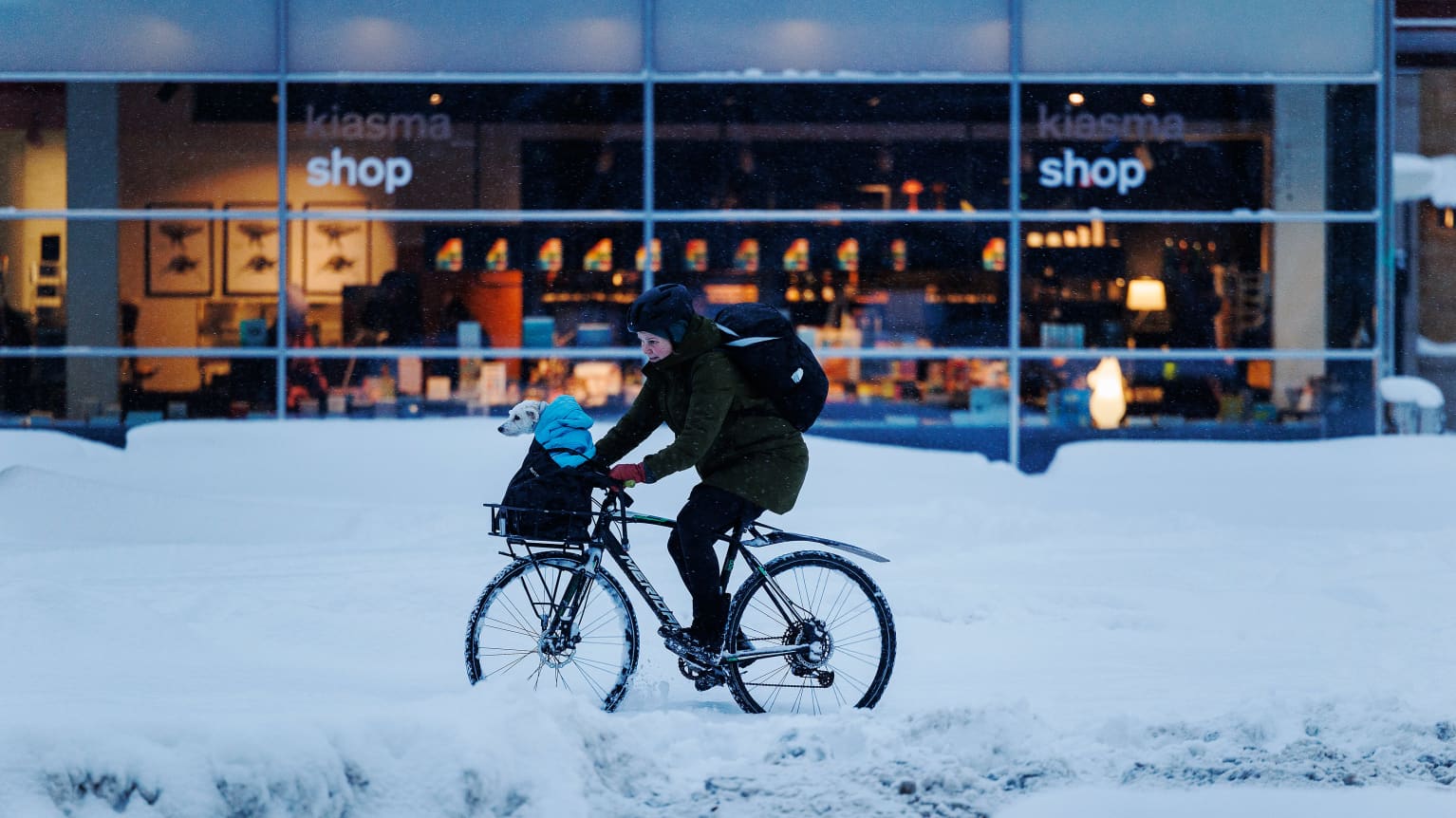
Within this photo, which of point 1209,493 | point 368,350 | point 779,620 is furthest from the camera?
point 368,350

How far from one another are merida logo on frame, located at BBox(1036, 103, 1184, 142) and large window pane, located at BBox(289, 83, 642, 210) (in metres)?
3.57

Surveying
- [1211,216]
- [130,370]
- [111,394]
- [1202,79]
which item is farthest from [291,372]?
[1202,79]

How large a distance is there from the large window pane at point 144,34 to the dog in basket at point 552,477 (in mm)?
9892

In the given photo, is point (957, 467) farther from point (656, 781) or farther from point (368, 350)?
point (656, 781)

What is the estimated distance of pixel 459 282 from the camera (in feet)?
50.5

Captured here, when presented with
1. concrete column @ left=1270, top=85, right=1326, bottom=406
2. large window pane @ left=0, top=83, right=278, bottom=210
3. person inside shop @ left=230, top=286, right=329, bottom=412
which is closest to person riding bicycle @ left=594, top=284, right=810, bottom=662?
person inside shop @ left=230, top=286, right=329, bottom=412

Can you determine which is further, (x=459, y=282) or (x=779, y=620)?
(x=459, y=282)

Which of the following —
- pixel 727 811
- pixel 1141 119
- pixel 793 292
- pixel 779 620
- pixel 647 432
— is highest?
pixel 1141 119

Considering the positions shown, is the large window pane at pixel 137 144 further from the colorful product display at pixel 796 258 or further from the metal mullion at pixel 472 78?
the colorful product display at pixel 796 258

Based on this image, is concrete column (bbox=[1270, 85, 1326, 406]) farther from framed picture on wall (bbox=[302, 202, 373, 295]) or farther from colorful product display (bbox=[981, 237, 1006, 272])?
framed picture on wall (bbox=[302, 202, 373, 295])

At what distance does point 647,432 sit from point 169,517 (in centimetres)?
647

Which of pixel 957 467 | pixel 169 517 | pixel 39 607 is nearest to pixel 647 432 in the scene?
pixel 39 607

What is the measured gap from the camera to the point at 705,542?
658 cm

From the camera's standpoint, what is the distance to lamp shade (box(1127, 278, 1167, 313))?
612 inches
